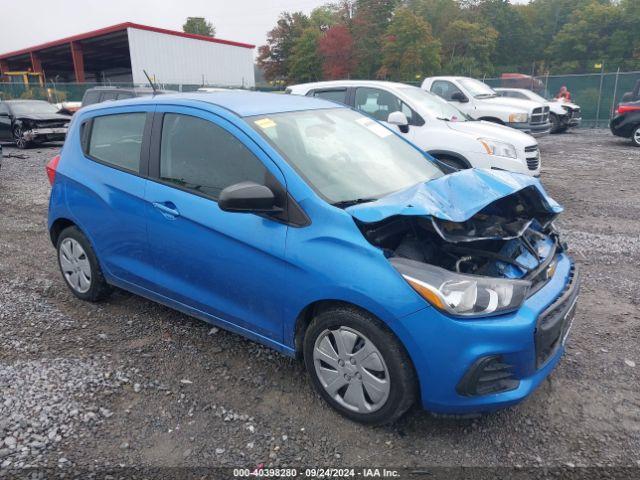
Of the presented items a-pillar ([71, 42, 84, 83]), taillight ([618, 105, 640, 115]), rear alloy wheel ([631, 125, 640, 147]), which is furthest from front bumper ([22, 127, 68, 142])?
a-pillar ([71, 42, 84, 83])

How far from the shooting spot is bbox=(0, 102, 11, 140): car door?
1556cm

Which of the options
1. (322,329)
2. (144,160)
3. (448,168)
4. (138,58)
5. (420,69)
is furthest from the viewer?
(420,69)

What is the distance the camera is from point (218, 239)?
3152 mm

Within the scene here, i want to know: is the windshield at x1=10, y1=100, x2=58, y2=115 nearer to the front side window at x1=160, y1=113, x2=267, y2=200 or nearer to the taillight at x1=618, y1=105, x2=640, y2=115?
the front side window at x1=160, y1=113, x2=267, y2=200

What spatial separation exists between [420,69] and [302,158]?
42.0 metres

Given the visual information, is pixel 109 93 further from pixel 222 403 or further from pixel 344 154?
pixel 222 403

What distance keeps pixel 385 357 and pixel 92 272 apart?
2.77m

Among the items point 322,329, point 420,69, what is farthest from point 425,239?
point 420,69

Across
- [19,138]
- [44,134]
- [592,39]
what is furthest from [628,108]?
[592,39]

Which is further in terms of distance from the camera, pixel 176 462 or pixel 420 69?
pixel 420 69

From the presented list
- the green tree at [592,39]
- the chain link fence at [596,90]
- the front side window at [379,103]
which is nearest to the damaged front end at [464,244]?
the front side window at [379,103]

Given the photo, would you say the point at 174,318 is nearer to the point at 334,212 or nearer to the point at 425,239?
the point at 334,212

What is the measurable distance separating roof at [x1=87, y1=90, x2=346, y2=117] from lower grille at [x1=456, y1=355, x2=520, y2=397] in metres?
2.06

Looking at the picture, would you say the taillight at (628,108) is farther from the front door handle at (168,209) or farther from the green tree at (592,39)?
the green tree at (592,39)
